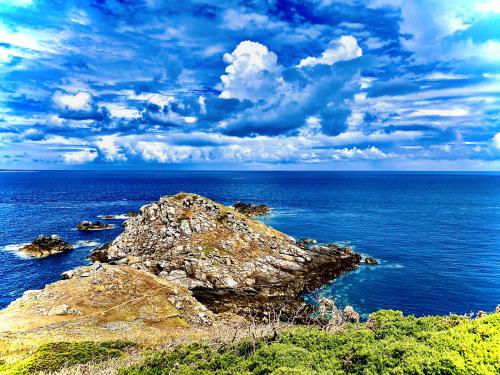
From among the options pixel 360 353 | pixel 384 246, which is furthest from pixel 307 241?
pixel 360 353

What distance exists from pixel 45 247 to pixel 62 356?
61.8m

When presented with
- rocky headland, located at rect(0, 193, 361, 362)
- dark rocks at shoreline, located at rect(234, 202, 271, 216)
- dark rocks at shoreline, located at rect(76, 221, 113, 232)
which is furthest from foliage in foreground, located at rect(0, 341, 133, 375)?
dark rocks at shoreline, located at rect(234, 202, 271, 216)

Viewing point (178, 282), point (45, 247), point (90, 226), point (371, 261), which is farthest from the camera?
point (90, 226)

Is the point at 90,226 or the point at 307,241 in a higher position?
the point at 307,241

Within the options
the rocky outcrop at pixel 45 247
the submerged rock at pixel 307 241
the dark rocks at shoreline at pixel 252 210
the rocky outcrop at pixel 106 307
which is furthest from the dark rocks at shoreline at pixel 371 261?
the rocky outcrop at pixel 45 247

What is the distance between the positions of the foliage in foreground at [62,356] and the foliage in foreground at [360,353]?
668 cm

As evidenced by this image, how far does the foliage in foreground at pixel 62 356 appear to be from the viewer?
80.5 ft

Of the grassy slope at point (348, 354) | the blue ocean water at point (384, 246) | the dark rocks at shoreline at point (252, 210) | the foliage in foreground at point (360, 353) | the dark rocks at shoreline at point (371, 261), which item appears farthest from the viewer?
the dark rocks at shoreline at point (252, 210)

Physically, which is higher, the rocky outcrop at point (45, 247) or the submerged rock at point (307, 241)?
the submerged rock at point (307, 241)

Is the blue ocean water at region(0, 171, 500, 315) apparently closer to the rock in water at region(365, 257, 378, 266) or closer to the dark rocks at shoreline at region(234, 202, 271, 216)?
the rock in water at region(365, 257, 378, 266)

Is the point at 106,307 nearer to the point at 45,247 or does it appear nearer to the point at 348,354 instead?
the point at 348,354

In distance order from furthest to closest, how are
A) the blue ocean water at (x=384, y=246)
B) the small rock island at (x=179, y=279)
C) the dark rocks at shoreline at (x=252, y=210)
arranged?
the dark rocks at shoreline at (x=252, y=210) → the blue ocean water at (x=384, y=246) → the small rock island at (x=179, y=279)

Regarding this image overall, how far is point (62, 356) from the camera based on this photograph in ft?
90.4

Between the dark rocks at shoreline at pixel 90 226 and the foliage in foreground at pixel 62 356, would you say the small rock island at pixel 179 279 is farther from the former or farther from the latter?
the dark rocks at shoreline at pixel 90 226
